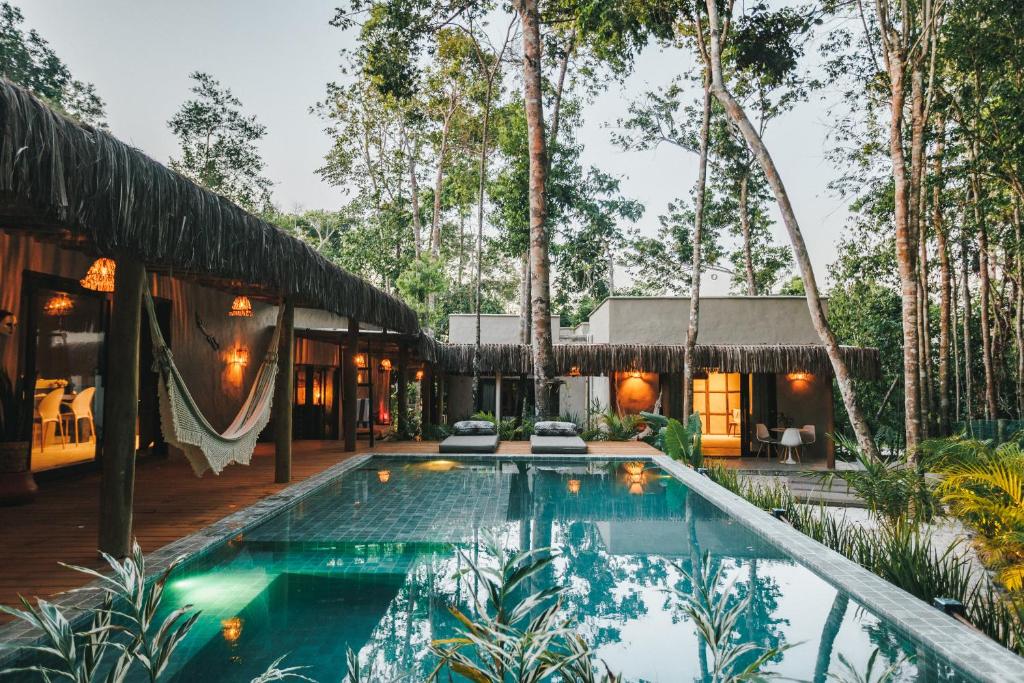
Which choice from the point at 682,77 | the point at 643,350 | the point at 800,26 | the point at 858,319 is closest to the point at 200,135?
the point at 682,77

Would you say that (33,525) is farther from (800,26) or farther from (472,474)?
(800,26)

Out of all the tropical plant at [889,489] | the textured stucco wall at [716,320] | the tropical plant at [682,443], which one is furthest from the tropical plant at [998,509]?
the textured stucco wall at [716,320]

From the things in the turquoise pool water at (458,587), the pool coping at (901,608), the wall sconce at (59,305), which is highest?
the wall sconce at (59,305)

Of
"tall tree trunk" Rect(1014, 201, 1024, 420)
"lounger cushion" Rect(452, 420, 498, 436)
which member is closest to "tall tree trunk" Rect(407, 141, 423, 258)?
"lounger cushion" Rect(452, 420, 498, 436)

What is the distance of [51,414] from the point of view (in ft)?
20.8

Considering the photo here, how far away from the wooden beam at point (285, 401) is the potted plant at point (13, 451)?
2238mm

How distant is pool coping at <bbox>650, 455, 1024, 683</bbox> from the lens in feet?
8.55

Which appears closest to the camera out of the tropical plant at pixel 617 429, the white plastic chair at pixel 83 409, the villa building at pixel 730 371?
the white plastic chair at pixel 83 409

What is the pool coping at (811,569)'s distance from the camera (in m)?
2.63

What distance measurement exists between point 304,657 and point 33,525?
3.30 m

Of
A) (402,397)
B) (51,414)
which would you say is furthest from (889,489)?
(51,414)

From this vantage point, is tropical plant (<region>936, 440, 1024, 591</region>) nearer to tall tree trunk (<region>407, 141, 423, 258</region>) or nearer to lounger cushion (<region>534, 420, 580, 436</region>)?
lounger cushion (<region>534, 420, 580, 436</region>)

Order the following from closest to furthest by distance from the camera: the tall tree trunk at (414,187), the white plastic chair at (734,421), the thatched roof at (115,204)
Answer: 1. the thatched roof at (115,204)
2. the white plastic chair at (734,421)
3. the tall tree trunk at (414,187)

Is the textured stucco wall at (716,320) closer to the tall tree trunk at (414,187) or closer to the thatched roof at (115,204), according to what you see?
the thatched roof at (115,204)
